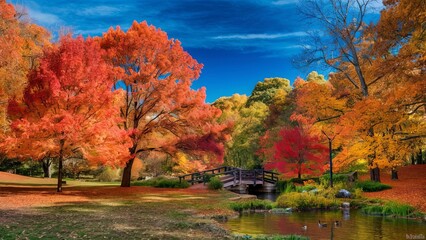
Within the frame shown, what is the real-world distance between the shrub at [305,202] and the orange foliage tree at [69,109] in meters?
9.31

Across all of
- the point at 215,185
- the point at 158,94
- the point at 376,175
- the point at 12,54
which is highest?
the point at 12,54

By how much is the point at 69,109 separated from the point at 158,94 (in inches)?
295

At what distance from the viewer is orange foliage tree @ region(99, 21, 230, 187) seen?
86.6ft

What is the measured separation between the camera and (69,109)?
20016 mm

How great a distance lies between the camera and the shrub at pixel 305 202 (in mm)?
17766

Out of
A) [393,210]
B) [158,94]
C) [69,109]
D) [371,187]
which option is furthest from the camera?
[158,94]

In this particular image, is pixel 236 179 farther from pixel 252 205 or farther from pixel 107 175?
pixel 107 175

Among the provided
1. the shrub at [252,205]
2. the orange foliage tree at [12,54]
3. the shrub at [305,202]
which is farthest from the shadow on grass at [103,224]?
the orange foliage tree at [12,54]

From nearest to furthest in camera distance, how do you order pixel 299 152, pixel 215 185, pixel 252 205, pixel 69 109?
pixel 252 205 → pixel 69 109 → pixel 215 185 → pixel 299 152

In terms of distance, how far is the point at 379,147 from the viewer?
67.4 feet

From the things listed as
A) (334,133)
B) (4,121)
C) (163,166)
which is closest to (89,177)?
(163,166)

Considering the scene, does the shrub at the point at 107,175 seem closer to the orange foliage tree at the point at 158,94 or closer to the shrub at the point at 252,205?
the orange foliage tree at the point at 158,94

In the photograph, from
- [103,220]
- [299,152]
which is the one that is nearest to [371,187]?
[299,152]

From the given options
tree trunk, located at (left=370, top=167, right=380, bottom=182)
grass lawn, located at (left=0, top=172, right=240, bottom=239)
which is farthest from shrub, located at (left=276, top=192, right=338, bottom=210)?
tree trunk, located at (left=370, top=167, right=380, bottom=182)
